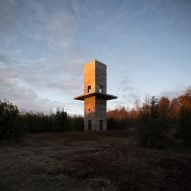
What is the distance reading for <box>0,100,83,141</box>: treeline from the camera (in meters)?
11.7

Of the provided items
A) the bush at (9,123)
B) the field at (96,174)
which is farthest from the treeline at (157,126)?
the bush at (9,123)

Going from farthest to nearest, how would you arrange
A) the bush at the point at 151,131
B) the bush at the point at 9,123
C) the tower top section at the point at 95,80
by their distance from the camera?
the tower top section at the point at 95,80, the bush at the point at 9,123, the bush at the point at 151,131

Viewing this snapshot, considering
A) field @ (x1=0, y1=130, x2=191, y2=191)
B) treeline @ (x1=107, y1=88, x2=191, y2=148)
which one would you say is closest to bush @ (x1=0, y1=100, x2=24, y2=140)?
field @ (x1=0, y1=130, x2=191, y2=191)

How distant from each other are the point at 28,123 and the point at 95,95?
768 centimetres

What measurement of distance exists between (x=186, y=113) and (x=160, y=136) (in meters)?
2.23

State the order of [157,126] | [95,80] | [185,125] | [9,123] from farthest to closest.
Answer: [95,80], [9,123], [185,125], [157,126]

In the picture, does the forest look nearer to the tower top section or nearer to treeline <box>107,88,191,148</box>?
treeline <box>107,88,191,148</box>

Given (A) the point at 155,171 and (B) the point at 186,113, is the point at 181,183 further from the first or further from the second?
(B) the point at 186,113

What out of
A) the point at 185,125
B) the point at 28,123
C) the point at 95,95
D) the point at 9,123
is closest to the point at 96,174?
the point at 185,125

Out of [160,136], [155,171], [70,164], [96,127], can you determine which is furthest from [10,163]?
[96,127]

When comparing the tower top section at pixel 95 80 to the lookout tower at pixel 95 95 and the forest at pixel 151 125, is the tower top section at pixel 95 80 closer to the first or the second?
the lookout tower at pixel 95 95

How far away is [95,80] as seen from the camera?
71.5ft

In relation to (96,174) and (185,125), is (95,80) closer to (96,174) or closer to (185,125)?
(185,125)

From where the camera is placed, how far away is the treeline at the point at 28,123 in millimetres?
11703
